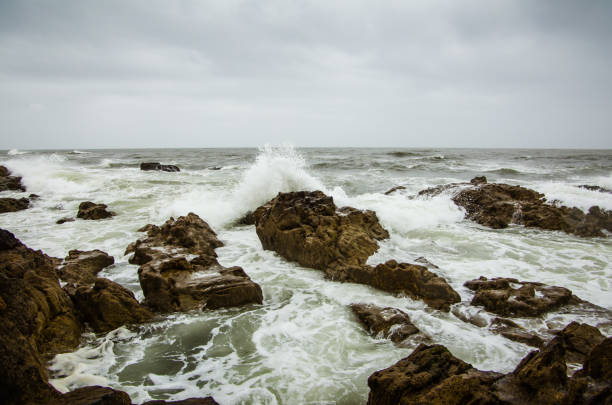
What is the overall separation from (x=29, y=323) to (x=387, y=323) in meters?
3.62

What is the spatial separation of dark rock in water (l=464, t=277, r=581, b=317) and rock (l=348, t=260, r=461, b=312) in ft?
1.29

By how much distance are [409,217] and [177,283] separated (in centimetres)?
622

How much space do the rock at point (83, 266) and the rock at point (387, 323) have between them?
13.8ft

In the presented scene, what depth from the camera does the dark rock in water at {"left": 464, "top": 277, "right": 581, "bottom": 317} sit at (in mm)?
4312

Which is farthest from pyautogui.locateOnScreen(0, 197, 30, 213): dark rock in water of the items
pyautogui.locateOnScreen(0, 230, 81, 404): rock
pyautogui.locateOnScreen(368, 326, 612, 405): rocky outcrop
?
pyautogui.locateOnScreen(368, 326, 612, 405): rocky outcrop

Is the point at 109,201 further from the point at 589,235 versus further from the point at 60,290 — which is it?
the point at 589,235

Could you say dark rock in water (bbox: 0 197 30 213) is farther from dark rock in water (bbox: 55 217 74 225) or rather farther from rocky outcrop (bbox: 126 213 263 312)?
rocky outcrop (bbox: 126 213 263 312)

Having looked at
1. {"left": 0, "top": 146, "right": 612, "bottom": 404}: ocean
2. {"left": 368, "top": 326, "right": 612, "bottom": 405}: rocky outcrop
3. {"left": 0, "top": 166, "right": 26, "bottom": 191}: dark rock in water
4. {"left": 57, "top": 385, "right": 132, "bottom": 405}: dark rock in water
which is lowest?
{"left": 0, "top": 146, "right": 612, "bottom": 404}: ocean

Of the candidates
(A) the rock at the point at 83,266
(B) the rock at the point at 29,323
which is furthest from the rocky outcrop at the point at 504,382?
(A) the rock at the point at 83,266

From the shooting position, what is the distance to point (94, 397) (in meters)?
2.23

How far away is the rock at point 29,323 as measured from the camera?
2.30 metres

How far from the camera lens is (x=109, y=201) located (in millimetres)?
12383

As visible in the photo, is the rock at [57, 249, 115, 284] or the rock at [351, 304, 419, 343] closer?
the rock at [351, 304, 419, 343]

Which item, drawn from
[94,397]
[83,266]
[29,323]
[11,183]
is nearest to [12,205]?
[11,183]
